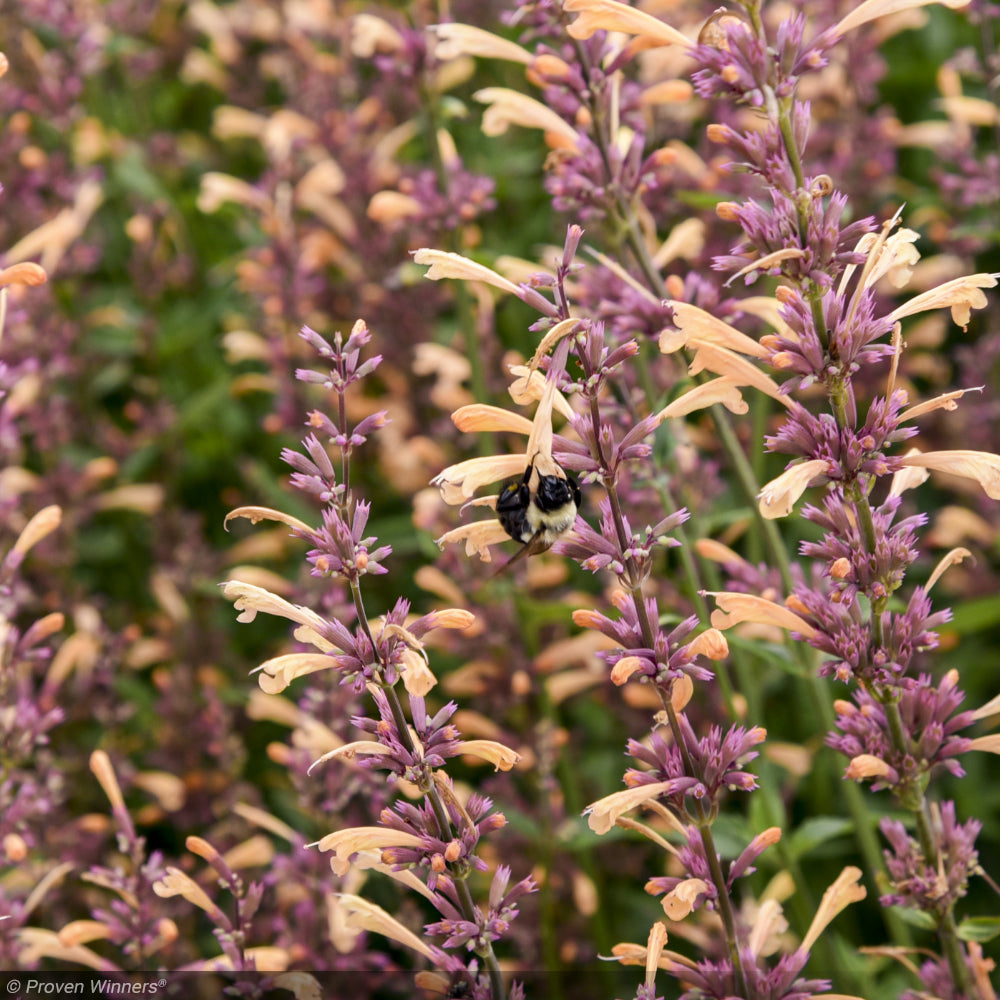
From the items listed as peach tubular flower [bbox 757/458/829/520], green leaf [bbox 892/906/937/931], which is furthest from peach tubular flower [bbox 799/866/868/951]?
peach tubular flower [bbox 757/458/829/520]

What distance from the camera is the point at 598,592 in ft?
13.9

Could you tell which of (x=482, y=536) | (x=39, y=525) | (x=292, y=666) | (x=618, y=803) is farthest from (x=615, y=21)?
(x=39, y=525)

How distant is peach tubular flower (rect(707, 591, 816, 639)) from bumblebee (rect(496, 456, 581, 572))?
1.10 feet

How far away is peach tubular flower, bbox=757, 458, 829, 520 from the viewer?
1.98m

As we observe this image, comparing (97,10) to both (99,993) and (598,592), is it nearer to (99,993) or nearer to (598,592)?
(598,592)

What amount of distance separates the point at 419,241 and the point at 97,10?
2.45m

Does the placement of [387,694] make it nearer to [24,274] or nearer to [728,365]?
[728,365]

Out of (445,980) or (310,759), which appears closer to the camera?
(445,980)

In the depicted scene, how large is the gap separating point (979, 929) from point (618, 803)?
3.03 ft

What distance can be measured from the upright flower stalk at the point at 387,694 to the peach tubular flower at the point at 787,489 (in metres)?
0.57

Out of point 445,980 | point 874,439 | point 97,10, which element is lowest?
point 445,980

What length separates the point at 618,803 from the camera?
1974 millimetres

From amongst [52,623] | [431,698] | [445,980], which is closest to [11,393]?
[52,623]

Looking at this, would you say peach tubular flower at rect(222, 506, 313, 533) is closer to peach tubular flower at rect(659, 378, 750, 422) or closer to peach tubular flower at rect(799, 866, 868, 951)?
peach tubular flower at rect(659, 378, 750, 422)
